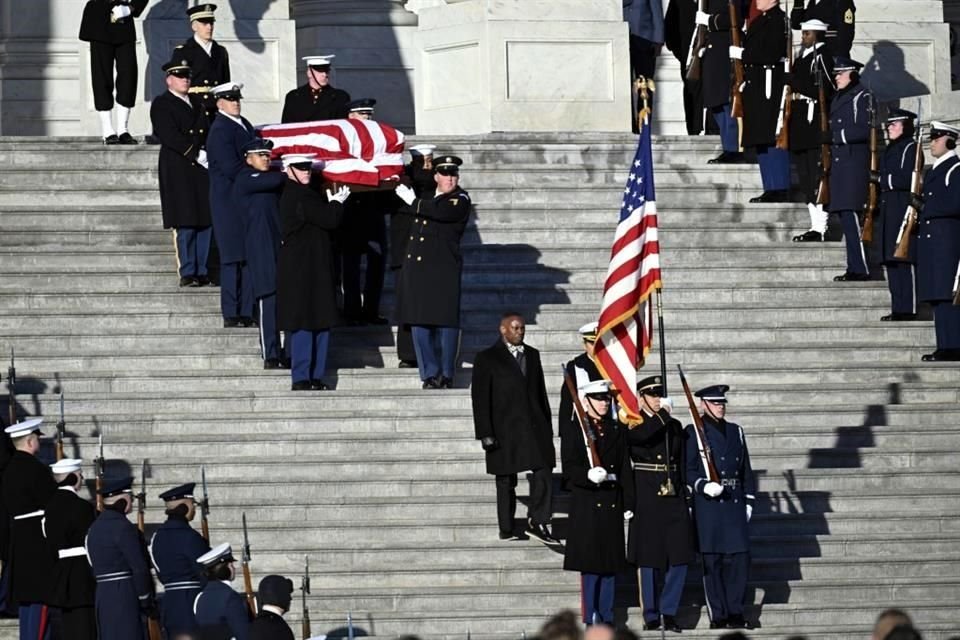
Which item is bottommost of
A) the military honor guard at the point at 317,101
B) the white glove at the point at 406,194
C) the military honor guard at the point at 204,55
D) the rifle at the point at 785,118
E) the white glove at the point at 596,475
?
the white glove at the point at 596,475

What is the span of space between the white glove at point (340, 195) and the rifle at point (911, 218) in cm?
413

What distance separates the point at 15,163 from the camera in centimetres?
2330

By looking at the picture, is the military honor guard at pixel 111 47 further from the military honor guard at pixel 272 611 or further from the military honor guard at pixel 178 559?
the military honor guard at pixel 272 611

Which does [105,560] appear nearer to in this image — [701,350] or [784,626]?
[784,626]

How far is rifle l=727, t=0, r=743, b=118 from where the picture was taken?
24203 millimetres

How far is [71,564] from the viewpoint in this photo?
17219 mm

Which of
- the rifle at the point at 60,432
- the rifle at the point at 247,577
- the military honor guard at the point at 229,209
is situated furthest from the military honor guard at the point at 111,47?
the rifle at the point at 247,577

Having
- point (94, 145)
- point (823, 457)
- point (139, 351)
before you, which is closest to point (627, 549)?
point (823, 457)

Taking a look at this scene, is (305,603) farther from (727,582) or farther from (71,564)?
(727,582)

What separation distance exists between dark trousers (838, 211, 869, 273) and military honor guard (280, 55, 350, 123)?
13.0ft

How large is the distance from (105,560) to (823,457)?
5.64m

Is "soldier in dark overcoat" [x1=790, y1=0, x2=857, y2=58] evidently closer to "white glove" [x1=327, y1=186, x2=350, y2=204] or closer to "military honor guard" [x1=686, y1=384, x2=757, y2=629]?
"white glove" [x1=327, y1=186, x2=350, y2=204]

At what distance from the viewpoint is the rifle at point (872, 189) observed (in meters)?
22.6

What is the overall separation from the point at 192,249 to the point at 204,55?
227 cm
